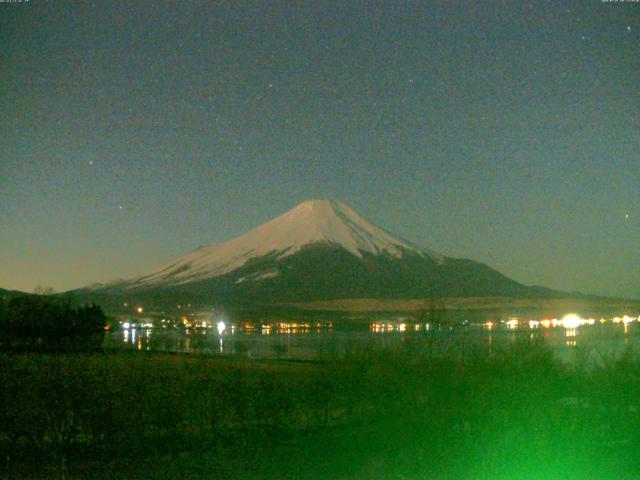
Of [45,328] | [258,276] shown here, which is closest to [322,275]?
[258,276]

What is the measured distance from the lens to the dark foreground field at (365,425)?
35.7 ft

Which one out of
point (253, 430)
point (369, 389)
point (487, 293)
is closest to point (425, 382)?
point (369, 389)

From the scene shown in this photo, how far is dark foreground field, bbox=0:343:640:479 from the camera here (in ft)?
35.7

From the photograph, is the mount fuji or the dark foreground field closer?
the dark foreground field

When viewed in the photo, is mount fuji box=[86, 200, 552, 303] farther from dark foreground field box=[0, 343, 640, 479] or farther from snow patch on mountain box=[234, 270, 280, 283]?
dark foreground field box=[0, 343, 640, 479]

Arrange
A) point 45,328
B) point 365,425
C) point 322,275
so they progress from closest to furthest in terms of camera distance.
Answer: point 365,425
point 45,328
point 322,275

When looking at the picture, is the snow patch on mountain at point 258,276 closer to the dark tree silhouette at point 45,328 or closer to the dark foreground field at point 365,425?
the dark tree silhouette at point 45,328

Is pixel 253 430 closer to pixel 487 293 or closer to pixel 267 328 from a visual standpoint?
pixel 267 328

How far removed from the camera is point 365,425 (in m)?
15.0

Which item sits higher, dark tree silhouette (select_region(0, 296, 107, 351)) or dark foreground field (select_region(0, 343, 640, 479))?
dark tree silhouette (select_region(0, 296, 107, 351))

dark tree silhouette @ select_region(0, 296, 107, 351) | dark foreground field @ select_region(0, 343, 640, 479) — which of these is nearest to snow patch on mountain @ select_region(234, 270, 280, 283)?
dark tree silhouette @ select_region(0, 296, 107, 351)

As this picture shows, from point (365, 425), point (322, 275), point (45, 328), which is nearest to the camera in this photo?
point (365, 425)

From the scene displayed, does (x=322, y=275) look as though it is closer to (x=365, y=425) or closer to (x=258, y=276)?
(x=258, y=276)

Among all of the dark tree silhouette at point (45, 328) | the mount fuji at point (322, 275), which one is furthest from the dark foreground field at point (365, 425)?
the mount fuji at point (322, 275)
